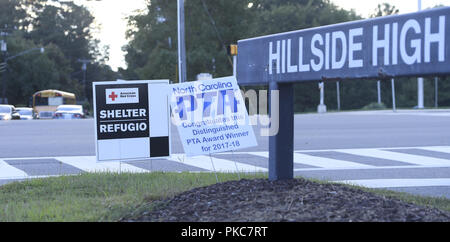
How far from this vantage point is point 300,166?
31.0 ft

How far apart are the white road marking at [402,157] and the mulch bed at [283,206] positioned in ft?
17.1

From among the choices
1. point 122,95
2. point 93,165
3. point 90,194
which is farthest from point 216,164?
point 90,194

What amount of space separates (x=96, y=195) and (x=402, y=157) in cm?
661

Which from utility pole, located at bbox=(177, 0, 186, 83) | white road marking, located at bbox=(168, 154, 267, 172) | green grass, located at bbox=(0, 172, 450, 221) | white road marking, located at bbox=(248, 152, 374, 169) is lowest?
white road marking, located at bbox=(248, 152, 374, 169)

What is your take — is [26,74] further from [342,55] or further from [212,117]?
[342,55]

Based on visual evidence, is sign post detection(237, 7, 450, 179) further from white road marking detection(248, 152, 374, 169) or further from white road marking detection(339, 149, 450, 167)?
white road marking detection(339, 149, 450, 167)

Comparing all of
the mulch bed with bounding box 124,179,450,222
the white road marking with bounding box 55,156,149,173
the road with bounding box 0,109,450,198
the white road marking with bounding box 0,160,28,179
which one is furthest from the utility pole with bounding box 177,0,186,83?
the mulch bed with bounding box 124,179,450,222

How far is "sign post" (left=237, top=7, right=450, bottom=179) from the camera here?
4.14 metres

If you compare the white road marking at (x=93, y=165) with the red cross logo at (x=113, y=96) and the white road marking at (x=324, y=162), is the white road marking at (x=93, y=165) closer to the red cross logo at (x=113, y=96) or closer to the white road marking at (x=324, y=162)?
the red cross logo at (x=113, y=96)

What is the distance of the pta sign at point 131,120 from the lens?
7621mm

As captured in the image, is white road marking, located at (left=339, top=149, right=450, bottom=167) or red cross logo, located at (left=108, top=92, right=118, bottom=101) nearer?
red cross logo, located at (left=108, top=92, right=118, bottom=101)

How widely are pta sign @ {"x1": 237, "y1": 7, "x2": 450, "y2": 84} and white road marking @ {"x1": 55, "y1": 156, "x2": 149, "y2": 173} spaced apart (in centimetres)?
395

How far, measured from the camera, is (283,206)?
4.50m

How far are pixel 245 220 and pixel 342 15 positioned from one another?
58829 mm
